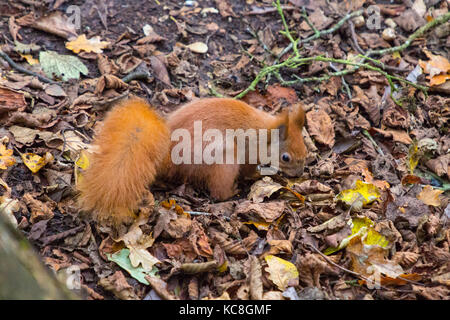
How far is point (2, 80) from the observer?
11.4 ft

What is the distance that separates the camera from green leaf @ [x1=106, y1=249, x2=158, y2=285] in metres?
2.43

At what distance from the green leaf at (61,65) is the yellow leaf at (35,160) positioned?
1033 mm

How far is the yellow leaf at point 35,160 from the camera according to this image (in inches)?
114

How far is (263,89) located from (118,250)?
2266 millimetres

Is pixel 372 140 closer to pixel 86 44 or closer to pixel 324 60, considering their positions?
pixel 324 60

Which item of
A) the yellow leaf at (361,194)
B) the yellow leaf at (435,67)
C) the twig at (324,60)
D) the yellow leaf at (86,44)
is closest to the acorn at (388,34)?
the twig at (324,60)

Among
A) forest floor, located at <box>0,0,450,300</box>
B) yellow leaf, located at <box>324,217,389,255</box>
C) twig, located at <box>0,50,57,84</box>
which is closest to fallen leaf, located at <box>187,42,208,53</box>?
forest floor, located at <box>0,0,450,300</box>

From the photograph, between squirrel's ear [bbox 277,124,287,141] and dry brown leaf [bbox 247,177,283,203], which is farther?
squirrel's ear [bbox 277,124,287,141]

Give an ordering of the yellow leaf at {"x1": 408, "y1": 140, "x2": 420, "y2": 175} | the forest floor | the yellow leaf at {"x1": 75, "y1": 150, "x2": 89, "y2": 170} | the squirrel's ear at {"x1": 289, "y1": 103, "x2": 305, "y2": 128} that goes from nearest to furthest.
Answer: the forest floor → the yellow leaf at {"x1": 75, "y1": 150, "x2": 89, "y2": 170} → the squirrel's ear at {"x1": 289, "y1": 103, "x2": 305, "y2": 128} → the yellow leaf at {"x1": 408, "y1": 140, "x2": 420, "y2": 175}

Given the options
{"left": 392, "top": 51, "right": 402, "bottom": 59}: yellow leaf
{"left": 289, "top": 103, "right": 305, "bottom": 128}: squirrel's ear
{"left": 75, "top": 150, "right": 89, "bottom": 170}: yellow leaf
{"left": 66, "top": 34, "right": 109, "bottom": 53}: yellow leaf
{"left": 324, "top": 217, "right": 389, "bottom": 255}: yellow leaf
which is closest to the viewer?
{"left": 324, "top": 217, "right": 389, "bottom": 255}: yellow leaf

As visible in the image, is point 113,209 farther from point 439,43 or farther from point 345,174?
point 439,43

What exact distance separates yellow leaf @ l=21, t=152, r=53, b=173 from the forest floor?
11mm

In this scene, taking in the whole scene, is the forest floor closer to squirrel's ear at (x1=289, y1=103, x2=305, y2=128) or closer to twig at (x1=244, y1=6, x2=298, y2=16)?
twig at (x1=244, y1=6, x2=298, y2=16)
